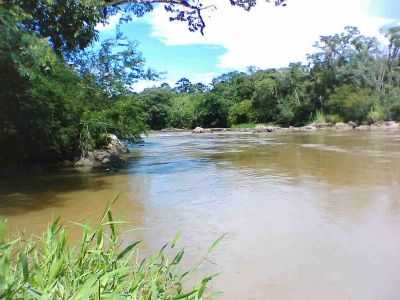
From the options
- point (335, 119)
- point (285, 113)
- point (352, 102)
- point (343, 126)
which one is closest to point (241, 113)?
point (285, 113)

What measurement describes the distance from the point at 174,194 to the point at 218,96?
44102mm

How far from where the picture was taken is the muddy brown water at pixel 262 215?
152 inches

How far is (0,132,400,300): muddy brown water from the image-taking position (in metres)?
3.87

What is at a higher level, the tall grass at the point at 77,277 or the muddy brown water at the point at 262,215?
the tall grass at the point at 77,277

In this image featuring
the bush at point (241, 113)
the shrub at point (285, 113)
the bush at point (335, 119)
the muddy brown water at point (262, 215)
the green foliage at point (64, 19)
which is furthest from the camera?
the bush at point (241, 113)

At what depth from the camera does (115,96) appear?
51.6ft

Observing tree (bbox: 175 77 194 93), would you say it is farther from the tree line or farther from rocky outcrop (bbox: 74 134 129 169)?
rocky outcrop (bbox: 74 134 129 169)

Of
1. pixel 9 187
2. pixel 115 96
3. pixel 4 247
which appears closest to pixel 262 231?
pixel 4 247

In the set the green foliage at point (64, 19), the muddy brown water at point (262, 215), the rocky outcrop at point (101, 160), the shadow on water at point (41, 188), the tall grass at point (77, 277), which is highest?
the green foliage at point (64, 19)

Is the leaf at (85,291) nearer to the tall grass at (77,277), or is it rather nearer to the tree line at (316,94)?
the tall grass at (77,277)

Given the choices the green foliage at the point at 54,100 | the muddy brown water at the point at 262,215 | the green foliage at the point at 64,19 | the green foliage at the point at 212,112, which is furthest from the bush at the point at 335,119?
the green foliage at the point at 64,19

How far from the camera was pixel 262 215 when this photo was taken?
21.1 ft

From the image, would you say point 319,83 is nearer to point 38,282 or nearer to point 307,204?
point 307,204

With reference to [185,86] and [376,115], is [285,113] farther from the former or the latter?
[185,86]
